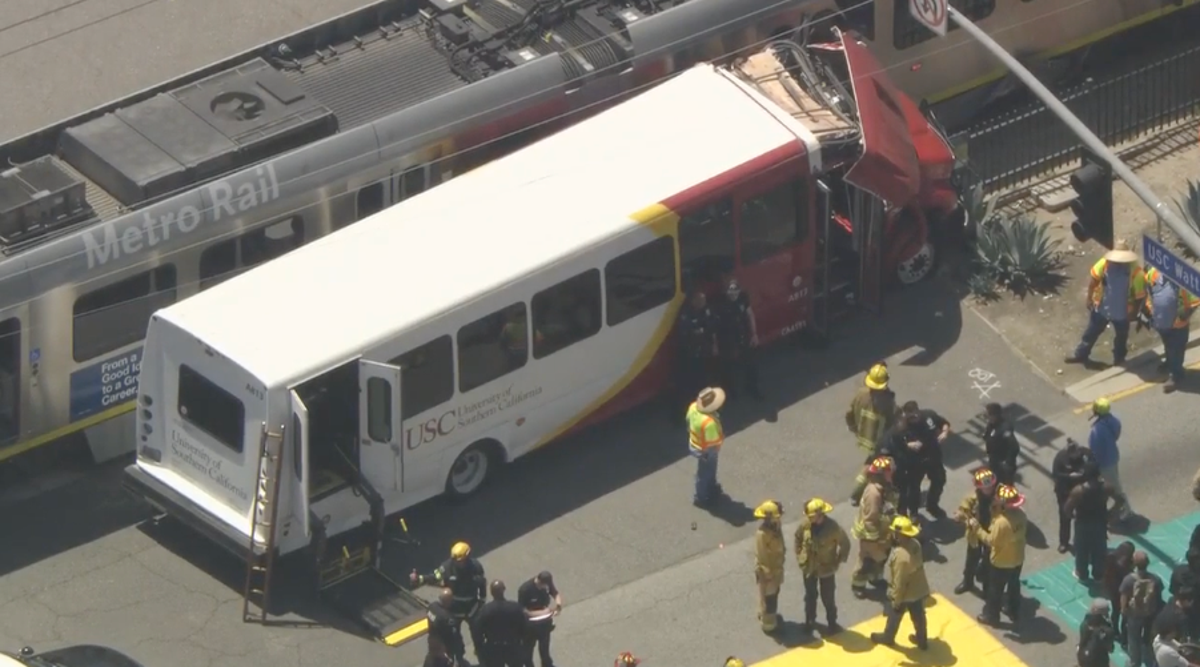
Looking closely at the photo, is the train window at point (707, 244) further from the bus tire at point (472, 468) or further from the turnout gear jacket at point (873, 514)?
the turnout gear jacket at point (873, 514)

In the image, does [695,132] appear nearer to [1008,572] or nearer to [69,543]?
[1008,572]

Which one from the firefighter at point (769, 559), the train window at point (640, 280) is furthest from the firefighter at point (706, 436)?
the firefighter at point (769, 559)

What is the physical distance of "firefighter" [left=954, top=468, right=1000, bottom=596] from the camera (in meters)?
19.8

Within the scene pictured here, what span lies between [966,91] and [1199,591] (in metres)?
9.53

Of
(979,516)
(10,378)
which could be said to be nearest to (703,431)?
(979,516)

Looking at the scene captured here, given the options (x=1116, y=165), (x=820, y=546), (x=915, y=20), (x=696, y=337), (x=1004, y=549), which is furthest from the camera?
(x=915, y=20)

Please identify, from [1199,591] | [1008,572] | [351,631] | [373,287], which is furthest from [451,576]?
[1199,591]

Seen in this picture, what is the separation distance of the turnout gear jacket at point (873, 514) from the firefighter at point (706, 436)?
67.9 inches

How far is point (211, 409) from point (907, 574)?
6290mm

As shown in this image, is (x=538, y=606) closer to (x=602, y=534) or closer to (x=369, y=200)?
(x=602, y=534)

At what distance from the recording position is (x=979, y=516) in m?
20.0

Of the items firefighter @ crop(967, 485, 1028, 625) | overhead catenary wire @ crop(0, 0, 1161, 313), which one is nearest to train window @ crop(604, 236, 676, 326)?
overhead catenary wire @ crop(0, 0, 1161, 313)

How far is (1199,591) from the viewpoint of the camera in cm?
1900

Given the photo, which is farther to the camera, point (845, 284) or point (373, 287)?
point (845, 284)
